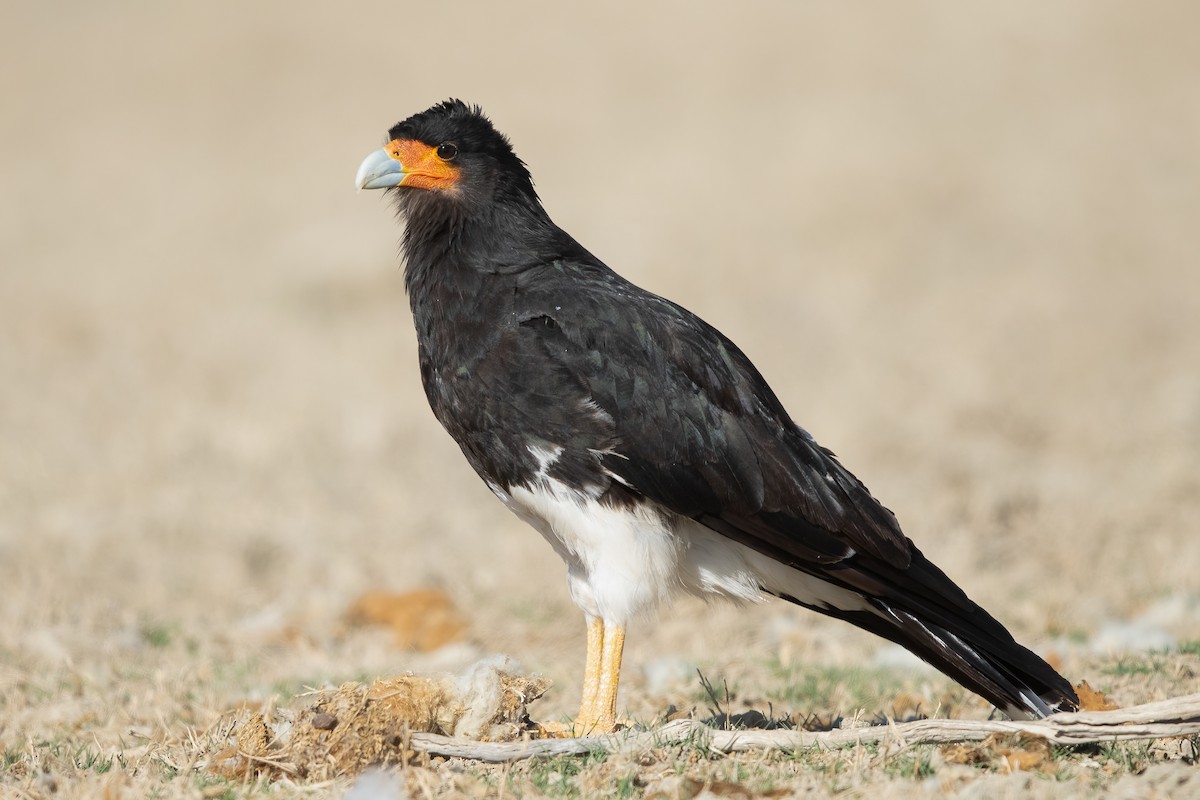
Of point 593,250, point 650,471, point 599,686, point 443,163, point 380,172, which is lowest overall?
point 599,686

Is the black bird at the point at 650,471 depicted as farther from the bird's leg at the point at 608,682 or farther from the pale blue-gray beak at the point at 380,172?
the pale blue-gray beak at the point at 380,172

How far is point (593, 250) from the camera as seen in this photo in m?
16.8

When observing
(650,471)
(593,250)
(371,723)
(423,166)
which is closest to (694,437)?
(650,471)

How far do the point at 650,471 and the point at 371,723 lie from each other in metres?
1.28

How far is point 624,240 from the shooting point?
17.3m

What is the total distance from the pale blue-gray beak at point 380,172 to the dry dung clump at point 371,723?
201cm

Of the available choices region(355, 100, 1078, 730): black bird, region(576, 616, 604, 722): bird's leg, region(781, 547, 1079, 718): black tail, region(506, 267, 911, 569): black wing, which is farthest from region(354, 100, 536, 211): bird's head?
region(781, 547, 1079, 718): black tail

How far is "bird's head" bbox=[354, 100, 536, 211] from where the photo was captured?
532cm

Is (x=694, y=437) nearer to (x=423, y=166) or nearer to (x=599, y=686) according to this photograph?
(x=599, y=686)

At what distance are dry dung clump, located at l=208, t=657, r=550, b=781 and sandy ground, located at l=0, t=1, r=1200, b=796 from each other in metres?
1.21

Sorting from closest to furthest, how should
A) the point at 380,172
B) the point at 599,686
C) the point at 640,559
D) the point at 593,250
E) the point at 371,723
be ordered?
the point at 371,723 → the point at 640,559 → the point at 599,686 → the point at 380,172 → the point at 593,250

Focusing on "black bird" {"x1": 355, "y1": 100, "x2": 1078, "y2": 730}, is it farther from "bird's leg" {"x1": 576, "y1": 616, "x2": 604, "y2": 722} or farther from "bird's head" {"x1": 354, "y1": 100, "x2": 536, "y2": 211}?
"bird's head" {"x1": 354, "y1": 100, "x2": 536, "y2": 211}

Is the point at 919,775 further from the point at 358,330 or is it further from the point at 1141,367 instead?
the point at 358,330

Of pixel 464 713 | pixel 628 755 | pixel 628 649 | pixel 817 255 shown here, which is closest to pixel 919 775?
pixel 628 755
